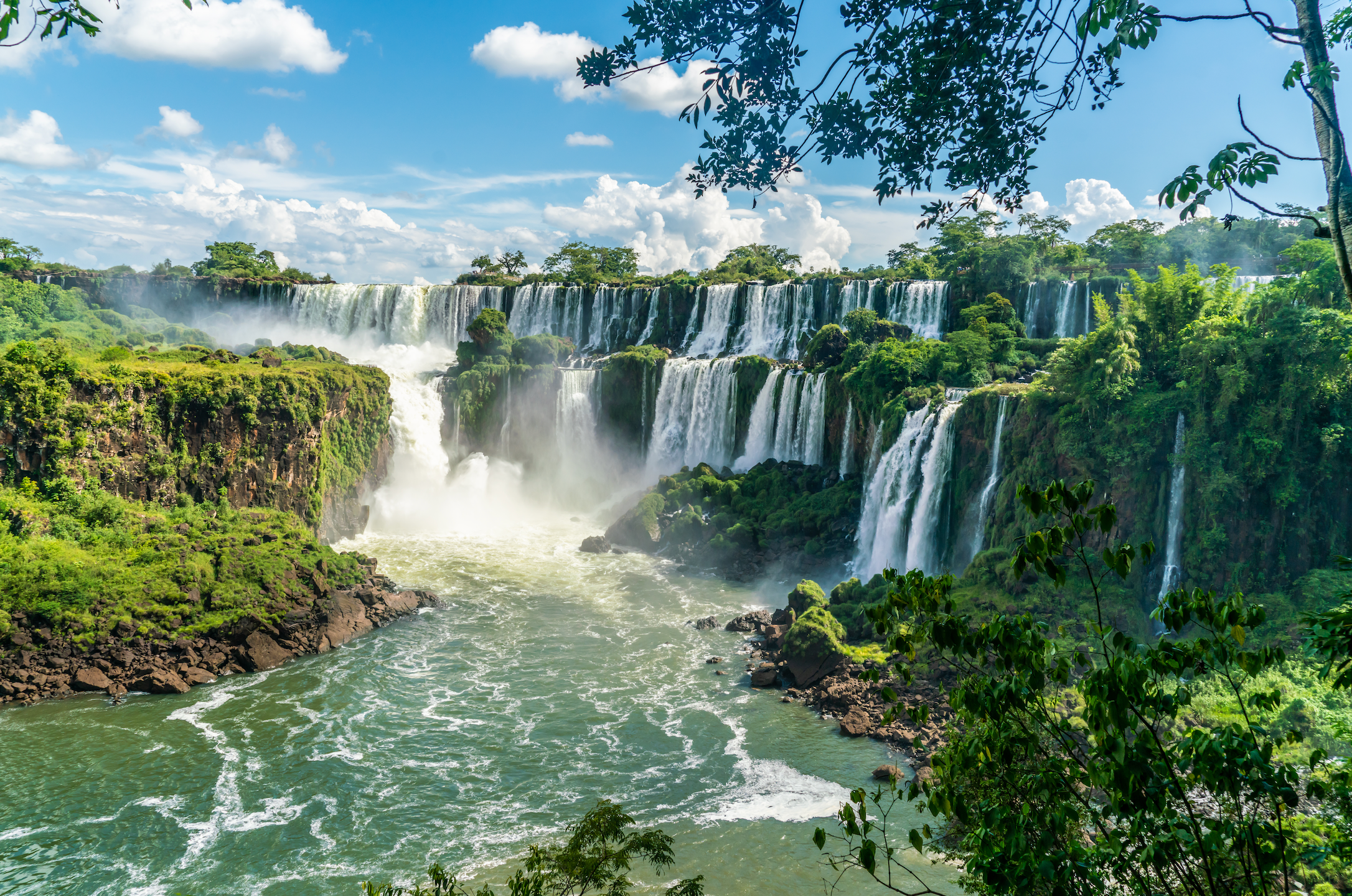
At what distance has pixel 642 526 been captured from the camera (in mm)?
30188

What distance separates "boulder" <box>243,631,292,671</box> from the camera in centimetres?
1842

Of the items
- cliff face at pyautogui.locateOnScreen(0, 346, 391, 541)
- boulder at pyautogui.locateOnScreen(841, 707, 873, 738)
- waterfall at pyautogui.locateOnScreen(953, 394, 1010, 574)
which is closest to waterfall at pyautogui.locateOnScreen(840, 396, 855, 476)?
waterfall at pyautogui.locateOnScreen(953, 394, 1010, 574)

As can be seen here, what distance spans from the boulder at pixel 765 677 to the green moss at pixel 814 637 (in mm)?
508

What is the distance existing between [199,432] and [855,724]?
21.0 meters

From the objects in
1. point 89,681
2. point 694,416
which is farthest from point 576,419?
point 89,681

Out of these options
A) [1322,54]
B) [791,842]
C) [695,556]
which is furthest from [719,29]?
[695,556]

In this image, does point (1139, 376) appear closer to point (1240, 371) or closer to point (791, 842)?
point (1240, 371)

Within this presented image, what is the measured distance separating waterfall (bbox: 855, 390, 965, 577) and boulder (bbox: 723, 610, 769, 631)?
13.9 ft

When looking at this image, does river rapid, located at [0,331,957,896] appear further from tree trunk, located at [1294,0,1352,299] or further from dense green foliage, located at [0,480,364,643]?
tree trunk, located at [1294,0,1352,299]

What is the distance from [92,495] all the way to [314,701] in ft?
31.2

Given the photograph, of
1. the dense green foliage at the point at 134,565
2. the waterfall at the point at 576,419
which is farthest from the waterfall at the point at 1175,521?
the waterfall at the point at 576,419

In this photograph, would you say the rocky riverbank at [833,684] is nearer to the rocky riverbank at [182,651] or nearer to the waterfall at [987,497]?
the waterfall at [987,497]

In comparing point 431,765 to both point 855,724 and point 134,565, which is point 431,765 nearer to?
point 855,724

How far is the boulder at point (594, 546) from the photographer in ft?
97.7
